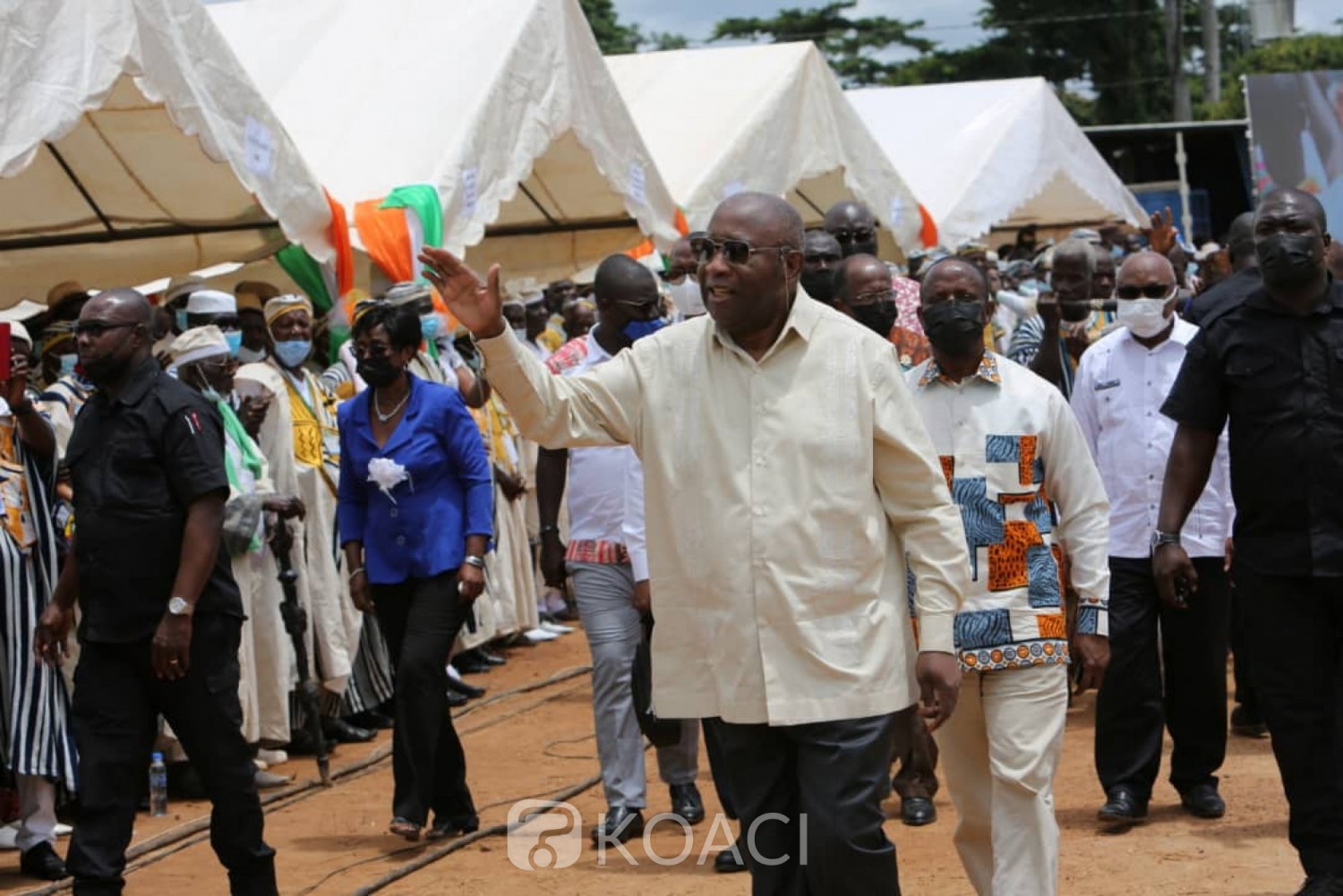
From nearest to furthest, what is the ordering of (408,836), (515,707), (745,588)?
(745,588) → (408,836) → (515,707)

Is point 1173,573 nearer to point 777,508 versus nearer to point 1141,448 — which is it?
point 1141,448

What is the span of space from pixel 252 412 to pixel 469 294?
5.27m

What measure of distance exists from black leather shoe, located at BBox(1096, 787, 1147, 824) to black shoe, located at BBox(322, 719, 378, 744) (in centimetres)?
438

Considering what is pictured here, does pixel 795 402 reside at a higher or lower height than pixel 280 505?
higher

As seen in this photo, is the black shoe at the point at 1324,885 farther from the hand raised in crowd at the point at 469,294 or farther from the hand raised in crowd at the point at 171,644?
the hand raised in crowd at the point at 171,644

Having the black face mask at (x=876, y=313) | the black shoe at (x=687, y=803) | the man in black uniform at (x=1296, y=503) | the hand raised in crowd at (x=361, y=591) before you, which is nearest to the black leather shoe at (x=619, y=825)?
the black shoe at (x=687, y=803)

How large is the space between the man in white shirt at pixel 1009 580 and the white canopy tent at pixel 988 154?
14.9m

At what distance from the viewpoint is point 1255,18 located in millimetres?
47062

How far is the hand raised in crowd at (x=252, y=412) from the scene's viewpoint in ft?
31.2

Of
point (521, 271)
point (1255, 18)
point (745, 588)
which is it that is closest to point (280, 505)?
point (745, 588)

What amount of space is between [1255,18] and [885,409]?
45374mm

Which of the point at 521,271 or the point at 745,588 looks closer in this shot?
the point at 745,588

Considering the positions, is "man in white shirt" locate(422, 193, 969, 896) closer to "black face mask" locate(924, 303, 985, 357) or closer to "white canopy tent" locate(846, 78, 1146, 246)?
"black face mask" locate(924, 303, 985, 357)

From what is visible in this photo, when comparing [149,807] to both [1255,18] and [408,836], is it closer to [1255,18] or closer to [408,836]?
[408,836]
